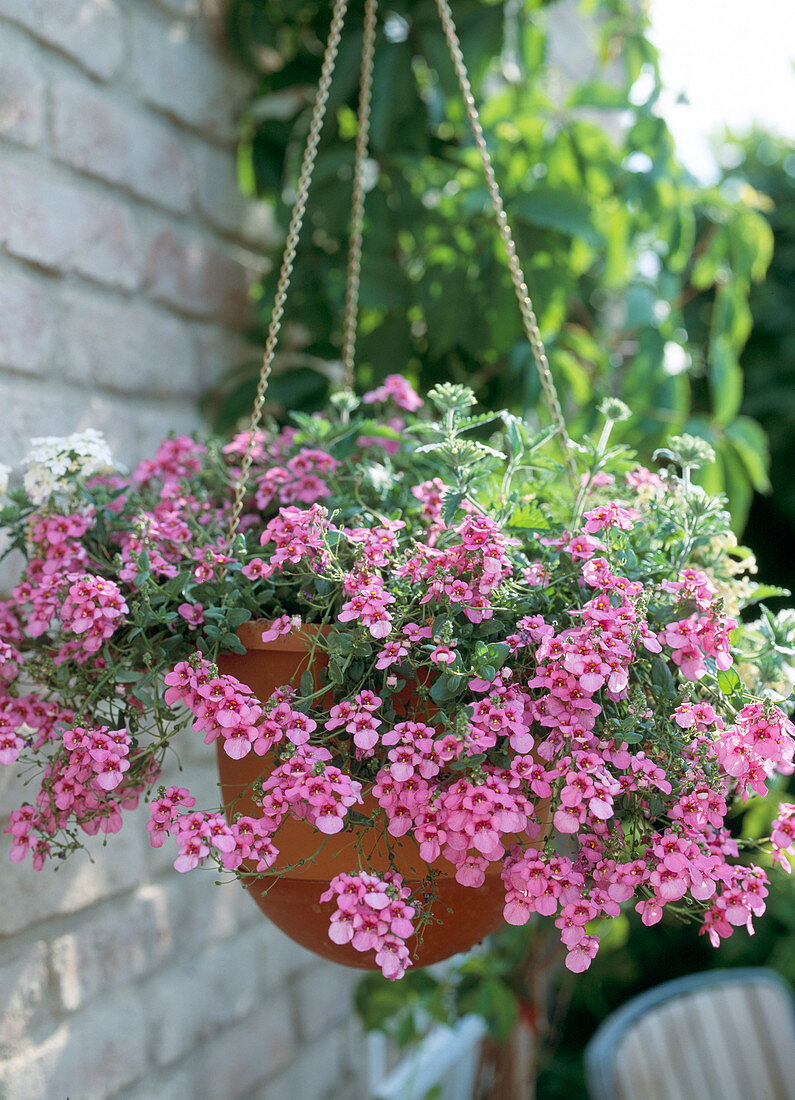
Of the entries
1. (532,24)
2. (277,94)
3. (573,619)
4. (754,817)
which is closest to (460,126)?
(532,24)

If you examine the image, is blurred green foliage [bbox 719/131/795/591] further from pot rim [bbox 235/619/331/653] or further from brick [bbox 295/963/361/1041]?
pot rim [bbox 235/619/331/653]

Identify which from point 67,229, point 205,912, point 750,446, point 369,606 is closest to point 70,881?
point 205,912

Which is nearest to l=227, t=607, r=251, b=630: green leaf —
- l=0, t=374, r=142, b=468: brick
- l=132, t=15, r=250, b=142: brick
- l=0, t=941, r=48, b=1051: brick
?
l=0, t=374, r=142, b=468: brick

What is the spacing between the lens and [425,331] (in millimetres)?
1366

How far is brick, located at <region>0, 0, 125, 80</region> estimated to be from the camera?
98 centimetres

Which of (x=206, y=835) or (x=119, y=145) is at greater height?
(x=119, y=145)

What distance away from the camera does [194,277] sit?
128cm

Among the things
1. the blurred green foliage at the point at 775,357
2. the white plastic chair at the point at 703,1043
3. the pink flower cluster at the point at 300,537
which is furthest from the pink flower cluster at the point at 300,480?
the blurred green foliage at the point at 775,357

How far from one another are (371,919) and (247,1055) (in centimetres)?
90

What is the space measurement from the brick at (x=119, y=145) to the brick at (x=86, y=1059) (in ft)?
3.17

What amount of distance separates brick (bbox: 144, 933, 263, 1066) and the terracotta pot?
531 mm

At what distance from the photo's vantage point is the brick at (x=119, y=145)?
3.42 feet

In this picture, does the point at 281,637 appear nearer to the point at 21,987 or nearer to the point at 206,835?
the point at 206,835

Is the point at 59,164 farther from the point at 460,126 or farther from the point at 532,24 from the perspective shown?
the point at 532,24
